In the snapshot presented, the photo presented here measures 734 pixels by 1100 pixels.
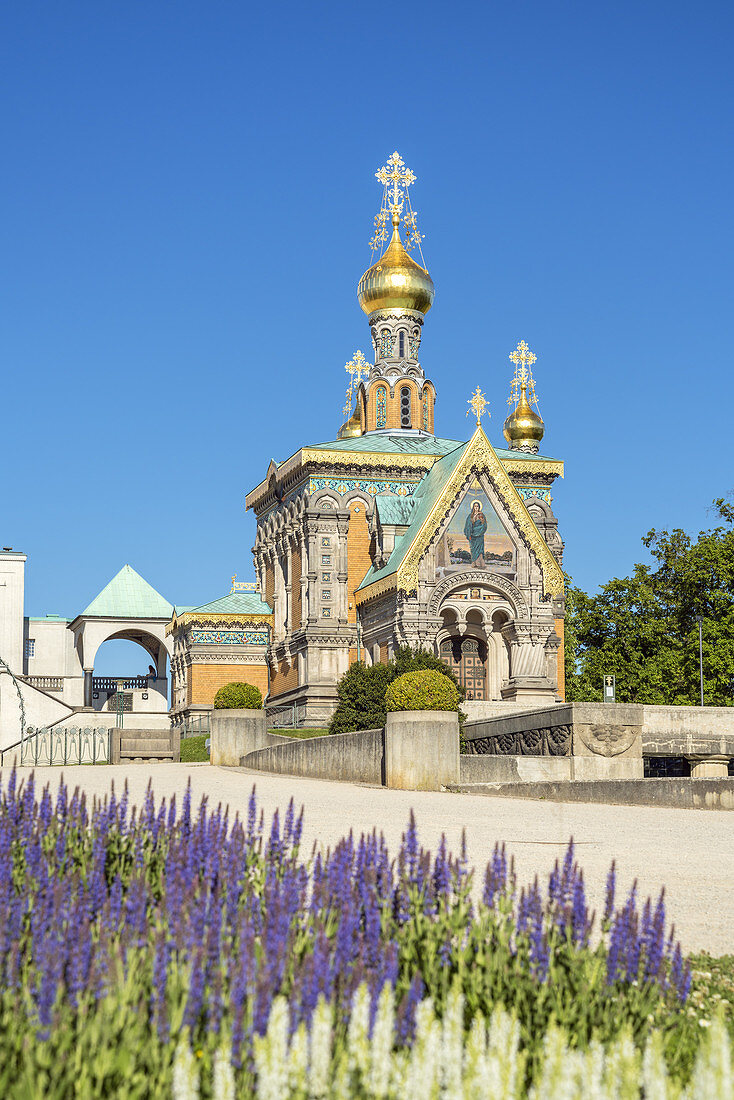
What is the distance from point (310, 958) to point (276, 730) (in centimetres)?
3828

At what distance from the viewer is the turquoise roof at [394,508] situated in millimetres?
51688

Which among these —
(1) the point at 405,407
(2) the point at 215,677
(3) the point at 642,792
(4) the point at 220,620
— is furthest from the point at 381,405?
(3) the point at 642,792

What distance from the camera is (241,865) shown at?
21.2 ft

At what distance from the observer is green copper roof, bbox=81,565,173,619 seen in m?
64.0

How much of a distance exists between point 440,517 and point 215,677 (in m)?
14.3

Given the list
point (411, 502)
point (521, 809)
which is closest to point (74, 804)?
point (521, 809)

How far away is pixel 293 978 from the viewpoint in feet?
16.0

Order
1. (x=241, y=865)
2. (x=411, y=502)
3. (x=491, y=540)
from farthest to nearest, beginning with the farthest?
(x=411, y=502) → (x=491, y=540) → (x=241, y=865)

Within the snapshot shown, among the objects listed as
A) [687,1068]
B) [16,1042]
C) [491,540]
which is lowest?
[687,1068]

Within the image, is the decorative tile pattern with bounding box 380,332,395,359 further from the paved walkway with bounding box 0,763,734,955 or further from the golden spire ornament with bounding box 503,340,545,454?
the paved walkway with bounding box 0,763,734,955

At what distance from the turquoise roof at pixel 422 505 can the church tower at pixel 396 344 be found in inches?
277

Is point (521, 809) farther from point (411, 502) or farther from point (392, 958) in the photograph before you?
point (411, 502)

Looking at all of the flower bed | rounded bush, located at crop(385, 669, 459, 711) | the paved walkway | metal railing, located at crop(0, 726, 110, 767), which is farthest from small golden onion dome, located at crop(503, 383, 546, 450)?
the flower bed

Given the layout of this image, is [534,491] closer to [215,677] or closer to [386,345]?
[386,345]
